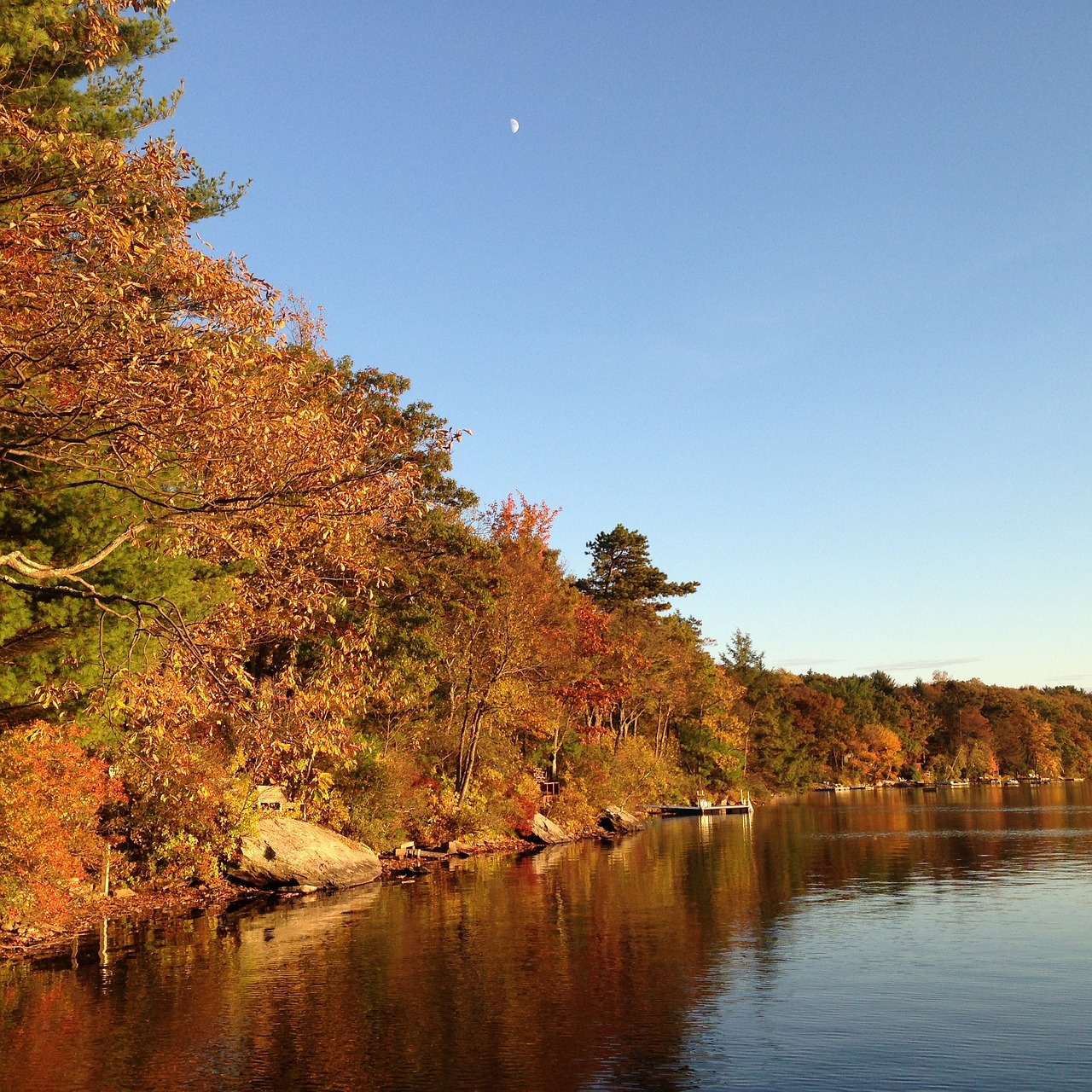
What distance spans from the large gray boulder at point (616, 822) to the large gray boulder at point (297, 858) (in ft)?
95.4

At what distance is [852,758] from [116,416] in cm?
15460

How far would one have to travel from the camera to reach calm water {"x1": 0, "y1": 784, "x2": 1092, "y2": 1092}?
1470 centimetres

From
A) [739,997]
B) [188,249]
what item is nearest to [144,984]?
[739,997]

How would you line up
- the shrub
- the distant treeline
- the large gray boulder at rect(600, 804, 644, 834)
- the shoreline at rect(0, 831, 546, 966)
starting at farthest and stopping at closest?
the large gray boulder at rect(600, 804, 644, 834)
the shoreline at rect(0, 831, 546, 966)
the shrub
the distant treeline

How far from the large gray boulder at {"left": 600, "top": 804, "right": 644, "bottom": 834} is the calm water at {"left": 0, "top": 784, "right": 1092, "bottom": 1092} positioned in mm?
28560

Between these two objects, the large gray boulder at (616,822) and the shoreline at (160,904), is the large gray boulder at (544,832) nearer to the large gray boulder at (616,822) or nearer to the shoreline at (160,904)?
the shoreline at (160,904)

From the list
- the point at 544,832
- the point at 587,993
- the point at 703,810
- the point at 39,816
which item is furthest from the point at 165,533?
the point at 703,810

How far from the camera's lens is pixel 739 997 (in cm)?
1889

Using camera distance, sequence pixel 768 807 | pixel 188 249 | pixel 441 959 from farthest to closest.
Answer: pixel 768 807, pixel 441 959, pixel 188 249

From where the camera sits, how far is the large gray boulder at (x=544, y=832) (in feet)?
182

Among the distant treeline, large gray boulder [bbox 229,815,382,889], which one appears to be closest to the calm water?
large gray boulder [bbox 229,815,382,889]

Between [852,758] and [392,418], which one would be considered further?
[852,758]

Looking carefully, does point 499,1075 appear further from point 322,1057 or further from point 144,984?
point 144,984

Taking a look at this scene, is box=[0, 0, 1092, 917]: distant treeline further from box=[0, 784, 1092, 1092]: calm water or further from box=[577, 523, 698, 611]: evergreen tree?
box=[577, 523, 698, 611]: evergreen tree
